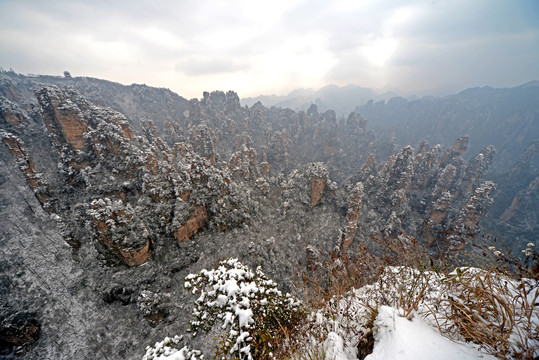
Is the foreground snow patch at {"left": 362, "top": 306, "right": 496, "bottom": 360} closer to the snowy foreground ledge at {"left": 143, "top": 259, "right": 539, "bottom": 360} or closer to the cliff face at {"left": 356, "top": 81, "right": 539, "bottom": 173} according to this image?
the snowy foreground ledge at {"left": 143, "top": 259, "right": 539, "bottom": 360}

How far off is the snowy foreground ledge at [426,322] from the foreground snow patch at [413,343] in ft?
0.04

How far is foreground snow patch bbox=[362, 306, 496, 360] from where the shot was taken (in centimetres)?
288

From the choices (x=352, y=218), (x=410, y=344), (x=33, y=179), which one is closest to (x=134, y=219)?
(x=33, y=179)

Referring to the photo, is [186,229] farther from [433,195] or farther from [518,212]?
[518,212]

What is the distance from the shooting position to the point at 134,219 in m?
21.1

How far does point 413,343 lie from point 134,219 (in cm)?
2572

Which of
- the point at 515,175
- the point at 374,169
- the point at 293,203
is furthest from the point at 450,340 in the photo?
the point at 515,175

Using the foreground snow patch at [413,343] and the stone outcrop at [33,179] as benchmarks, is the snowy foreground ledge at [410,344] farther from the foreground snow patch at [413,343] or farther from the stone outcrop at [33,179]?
the stone outcrop at [33,179]

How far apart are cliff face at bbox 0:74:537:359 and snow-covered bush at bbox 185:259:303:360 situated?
21.1 ft

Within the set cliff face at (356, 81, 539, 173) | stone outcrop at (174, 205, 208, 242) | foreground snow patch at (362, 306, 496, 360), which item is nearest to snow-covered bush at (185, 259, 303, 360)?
foreground snow patch at (362, 306, 496, 360)

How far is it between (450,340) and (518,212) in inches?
3416

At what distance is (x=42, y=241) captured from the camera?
2258cm

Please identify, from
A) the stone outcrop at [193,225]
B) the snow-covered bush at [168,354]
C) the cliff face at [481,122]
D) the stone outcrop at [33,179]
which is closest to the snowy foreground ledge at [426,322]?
the snow-covered bush at [168,354]

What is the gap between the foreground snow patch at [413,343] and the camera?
9.45ft
